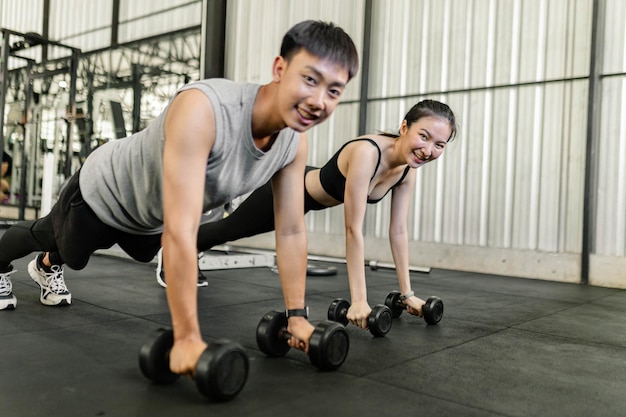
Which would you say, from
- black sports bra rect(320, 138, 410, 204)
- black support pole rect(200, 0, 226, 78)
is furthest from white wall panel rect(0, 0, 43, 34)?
black sports bra rect(320, 138, 410, 204)

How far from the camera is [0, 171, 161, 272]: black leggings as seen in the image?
155 centimetres

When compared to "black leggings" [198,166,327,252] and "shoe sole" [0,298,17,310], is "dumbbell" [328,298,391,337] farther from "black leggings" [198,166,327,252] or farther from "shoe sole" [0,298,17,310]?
"shoe sole" [0,298,17,310]

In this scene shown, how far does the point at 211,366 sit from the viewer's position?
1076mm

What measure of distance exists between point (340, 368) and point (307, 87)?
758 millimetres

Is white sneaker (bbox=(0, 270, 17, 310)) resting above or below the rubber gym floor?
above

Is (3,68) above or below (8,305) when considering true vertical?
above

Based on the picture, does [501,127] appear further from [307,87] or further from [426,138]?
[307,87]

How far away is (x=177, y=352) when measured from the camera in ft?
3.73

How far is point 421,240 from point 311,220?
4.45 ft

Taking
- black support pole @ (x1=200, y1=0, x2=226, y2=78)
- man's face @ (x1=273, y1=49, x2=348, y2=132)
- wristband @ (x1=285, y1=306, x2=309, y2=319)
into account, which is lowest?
wristband @ (x1=285, y1=306, x2=309, y2=319)

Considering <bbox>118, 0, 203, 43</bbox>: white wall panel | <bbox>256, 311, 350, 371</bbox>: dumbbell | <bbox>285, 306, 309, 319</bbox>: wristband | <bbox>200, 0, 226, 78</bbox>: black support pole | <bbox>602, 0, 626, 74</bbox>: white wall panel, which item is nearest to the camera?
<bbox>256, 311, 350, 371</bbox>: dumbbell

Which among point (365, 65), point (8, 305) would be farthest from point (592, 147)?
point (8, 305)

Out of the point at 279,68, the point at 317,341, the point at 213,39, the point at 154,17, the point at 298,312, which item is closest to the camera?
the point at 279,68

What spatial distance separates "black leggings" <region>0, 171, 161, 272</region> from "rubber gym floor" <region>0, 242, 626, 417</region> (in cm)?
27
